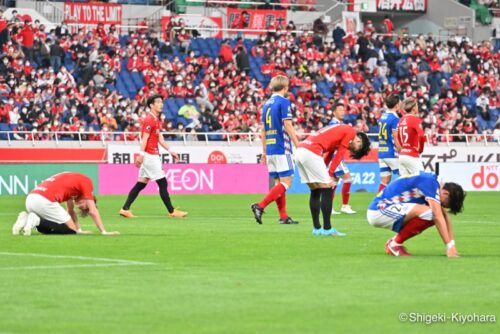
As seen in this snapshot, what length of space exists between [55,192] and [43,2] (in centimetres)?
3438

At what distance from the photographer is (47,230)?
17828 mm

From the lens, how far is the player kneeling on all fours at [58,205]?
16656 mm

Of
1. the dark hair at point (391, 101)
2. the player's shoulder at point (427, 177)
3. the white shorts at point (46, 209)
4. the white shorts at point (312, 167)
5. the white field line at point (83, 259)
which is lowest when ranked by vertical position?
the white field line at point (83, 259)

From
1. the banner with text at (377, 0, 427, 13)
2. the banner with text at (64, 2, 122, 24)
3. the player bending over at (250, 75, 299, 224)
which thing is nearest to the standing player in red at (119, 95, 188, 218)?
the player bending over at (250, 75, 299, 224)

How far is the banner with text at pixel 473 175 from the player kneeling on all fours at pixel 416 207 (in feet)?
91.3

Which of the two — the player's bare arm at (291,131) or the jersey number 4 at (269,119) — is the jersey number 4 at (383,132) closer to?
the jersey number 4 at (269,119)

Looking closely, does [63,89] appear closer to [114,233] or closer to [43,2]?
[43,2]

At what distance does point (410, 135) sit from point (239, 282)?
38.2ft

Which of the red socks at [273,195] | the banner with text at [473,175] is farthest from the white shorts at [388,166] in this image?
the banner with text at [473,175]

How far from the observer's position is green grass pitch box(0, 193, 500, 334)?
913 cm

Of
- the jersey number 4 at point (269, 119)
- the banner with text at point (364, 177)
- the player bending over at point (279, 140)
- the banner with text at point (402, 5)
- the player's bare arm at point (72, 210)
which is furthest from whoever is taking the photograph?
the banner with text at point (402, 5)

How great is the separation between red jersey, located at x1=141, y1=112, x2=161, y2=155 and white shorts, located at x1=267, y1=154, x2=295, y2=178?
13.4ft

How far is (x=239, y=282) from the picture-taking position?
38.2 ft

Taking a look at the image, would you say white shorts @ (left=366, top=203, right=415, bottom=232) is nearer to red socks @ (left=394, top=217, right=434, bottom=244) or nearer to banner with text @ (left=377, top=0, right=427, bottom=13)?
red socks @ (left=394, top=217, right=434, bottom=244)
